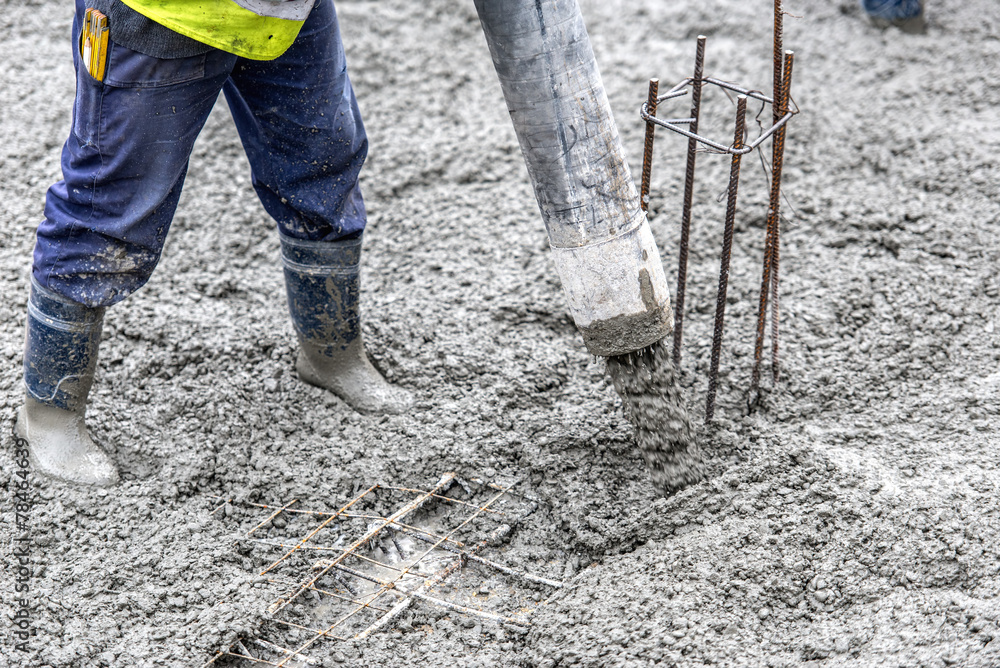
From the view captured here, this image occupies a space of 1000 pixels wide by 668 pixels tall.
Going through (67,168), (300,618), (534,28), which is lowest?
(300,618)

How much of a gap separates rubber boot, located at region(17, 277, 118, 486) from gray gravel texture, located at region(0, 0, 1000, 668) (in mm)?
82

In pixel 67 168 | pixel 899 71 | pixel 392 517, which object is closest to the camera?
pixel 67 168

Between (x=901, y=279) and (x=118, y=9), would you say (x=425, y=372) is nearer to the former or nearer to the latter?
(x=118, y=9)

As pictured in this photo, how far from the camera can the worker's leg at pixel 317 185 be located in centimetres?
207

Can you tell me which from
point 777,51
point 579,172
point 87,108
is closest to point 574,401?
point 579,172

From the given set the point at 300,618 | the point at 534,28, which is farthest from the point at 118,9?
the point at 300,618

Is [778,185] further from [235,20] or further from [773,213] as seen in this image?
[235,20]

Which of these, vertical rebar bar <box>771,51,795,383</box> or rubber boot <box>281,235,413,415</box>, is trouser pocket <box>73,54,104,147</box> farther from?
vertical rebar bar <box>771,51,795,383</box>

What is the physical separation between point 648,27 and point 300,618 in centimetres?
339

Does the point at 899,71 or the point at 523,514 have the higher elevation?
the point at 899,71

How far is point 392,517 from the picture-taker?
220cm

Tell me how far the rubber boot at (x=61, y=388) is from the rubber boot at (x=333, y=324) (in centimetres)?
49

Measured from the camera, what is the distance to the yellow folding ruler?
175 cm

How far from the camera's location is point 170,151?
6.34 ft
